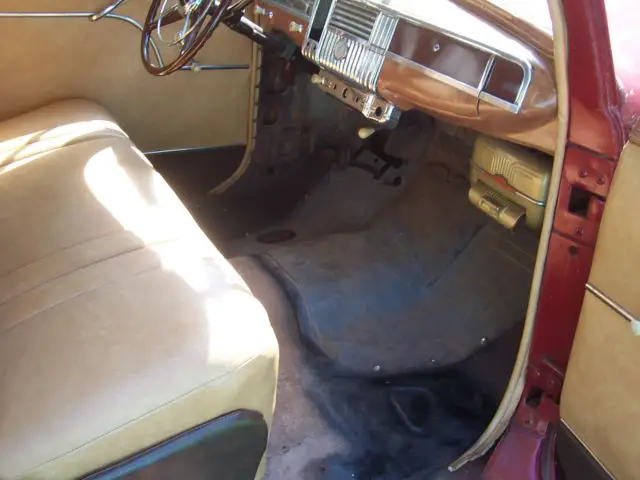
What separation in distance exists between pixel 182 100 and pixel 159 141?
0.15 metres

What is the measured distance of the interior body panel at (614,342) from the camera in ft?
2.86

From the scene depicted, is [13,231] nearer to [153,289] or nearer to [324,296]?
[153,289]

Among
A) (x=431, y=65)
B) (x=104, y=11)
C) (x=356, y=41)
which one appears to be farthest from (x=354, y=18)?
(x=104, y=11)

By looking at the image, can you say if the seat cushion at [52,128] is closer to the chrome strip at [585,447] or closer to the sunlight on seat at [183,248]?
the sunlight on seat at [183,248]

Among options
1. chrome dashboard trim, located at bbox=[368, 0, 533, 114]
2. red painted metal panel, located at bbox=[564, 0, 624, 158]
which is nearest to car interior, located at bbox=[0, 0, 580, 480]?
chrome dashboard trim, located at bbox=[368, 0, 533, 114]

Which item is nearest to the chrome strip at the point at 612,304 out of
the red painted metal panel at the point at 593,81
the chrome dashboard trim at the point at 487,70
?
the red painted metal panel at the point at 593,81

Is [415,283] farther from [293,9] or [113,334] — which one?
[113,334]

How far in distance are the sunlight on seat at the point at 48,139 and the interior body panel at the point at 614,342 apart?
122cm

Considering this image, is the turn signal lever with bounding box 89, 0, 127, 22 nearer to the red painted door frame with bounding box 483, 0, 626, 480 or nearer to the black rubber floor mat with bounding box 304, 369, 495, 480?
the black rubber floor mat with bounding box 304, 369, 495, 480

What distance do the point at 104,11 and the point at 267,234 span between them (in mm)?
822

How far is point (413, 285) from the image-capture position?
6.01ft

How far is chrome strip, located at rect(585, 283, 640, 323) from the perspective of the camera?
2.90ft

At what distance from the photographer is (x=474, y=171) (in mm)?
1394

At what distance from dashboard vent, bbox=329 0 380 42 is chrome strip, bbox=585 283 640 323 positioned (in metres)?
0.74
